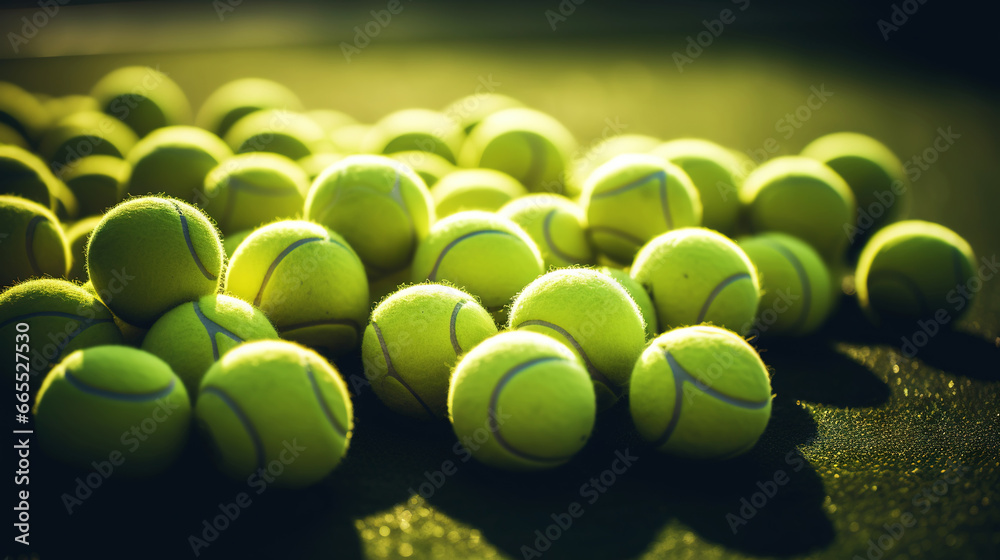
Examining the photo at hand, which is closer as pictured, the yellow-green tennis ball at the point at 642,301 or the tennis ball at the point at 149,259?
the tennis ball at the point at 149,259

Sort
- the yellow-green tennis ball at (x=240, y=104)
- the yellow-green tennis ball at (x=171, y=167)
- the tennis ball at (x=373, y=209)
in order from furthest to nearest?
the yellow-green tennis ball at (x=240, y=104) → the yellow-green tennis ball at (x=171, y=167) → the tennis ball at (x=373, y=209)

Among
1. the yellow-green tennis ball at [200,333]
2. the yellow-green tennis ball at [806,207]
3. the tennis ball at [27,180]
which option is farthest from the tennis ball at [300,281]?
the yellow-green tennis ball at [806,207]

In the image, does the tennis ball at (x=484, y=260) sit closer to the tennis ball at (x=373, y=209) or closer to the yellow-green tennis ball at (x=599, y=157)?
the tennis ball at (x=373, y=209)

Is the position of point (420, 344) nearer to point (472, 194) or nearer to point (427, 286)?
point (427, 286)

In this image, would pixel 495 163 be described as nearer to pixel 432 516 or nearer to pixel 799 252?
pixel 799 252

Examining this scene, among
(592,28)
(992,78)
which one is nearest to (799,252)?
(992,78)

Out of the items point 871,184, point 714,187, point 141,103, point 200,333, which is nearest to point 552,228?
point 714,187

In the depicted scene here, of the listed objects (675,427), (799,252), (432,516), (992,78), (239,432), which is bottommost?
(432,516)
